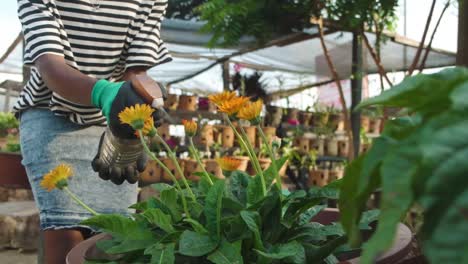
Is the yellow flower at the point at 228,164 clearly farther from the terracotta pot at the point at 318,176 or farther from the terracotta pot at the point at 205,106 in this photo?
the terracotta pot at the point at 205,106

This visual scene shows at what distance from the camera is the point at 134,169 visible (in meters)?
1.09

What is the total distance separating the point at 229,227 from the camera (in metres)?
0.68

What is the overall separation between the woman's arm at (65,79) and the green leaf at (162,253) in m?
0.49

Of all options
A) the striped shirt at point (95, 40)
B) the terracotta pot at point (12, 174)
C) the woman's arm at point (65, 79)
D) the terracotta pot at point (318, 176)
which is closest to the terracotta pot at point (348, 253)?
the woman's arm at point (65, 79)

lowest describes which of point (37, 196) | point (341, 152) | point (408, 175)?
point (341, 152)

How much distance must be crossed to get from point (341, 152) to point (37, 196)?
4859 mm

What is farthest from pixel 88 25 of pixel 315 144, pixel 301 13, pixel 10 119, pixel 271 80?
pixel 271 80

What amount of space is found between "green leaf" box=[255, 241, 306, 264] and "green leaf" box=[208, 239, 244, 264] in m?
0.03

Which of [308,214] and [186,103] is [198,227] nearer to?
[308,214]

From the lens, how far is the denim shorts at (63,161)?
130 cm

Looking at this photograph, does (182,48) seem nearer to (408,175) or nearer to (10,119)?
(10,119)

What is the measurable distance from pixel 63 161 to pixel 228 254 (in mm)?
886

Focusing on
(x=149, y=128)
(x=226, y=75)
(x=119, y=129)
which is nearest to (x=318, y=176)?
(x=226, y=75)

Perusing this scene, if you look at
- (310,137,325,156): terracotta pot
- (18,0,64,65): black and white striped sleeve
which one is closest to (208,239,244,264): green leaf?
(18,0,64,65): black and white striped sleeve
